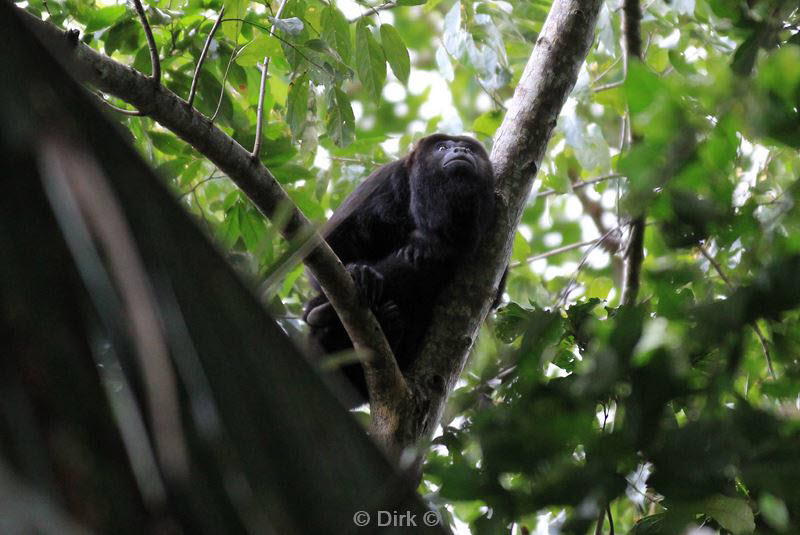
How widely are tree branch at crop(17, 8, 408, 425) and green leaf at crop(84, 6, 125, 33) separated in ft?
2.45

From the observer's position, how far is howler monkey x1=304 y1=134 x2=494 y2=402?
3.17 meters

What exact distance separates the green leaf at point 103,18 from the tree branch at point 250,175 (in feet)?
2.45

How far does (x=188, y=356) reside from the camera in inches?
24.4

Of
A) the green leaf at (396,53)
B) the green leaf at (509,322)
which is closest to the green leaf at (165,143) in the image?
the green leaf at (396,53)

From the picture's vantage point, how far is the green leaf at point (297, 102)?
2.92 meters

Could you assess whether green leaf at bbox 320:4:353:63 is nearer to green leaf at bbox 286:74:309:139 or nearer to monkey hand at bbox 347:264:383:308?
green leaf at bbox 286:74:309:139

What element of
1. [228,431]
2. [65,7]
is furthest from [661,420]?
[65,7]

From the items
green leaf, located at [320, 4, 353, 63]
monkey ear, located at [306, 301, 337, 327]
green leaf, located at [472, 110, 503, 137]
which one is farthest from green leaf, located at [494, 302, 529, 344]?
green leaf, located at [472, 110, 503, 137]

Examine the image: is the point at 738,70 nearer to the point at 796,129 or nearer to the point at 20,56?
the point at 796,129

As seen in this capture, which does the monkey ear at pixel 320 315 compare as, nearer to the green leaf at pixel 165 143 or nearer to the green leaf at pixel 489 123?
the green leaf at pixel 165 143

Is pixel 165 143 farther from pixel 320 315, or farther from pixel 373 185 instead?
pixel 373 185

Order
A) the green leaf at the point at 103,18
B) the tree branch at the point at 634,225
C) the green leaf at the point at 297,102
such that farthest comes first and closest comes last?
the tree branch at the point at 634,225 → the green leaf at the point at 297,102 → the green leaf at the point at 103,18

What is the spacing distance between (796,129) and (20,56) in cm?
87

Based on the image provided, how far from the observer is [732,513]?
142 centimetres
